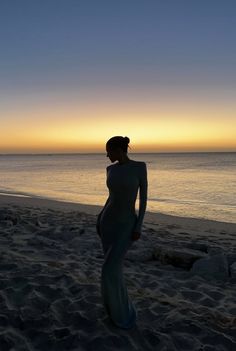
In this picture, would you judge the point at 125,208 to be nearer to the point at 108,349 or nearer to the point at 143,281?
the point at 108,349

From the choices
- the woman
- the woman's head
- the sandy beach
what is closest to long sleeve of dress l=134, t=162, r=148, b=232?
the woman

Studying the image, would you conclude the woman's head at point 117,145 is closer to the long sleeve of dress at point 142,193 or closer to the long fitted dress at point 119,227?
the long fitted dress at point 119,227

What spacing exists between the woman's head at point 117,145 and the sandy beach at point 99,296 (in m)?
2.06

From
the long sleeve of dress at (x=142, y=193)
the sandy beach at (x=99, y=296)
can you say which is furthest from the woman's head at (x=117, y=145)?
the sandy beach at (x=99, y=296)

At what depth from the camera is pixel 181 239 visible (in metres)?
10.4

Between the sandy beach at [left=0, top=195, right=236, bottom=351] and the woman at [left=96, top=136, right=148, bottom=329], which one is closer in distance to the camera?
the sandy beach at [left=0, top=195, right=236, bottom=351]

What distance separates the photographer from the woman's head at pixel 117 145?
14.4 feet

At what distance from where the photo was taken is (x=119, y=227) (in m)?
4.39

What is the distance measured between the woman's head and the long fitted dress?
0.15 meters

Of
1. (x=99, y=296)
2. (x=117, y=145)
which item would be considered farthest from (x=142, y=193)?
(x=99, y=296)

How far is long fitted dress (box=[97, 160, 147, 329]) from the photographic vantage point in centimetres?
438

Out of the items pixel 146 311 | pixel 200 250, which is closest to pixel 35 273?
pixel 146 311

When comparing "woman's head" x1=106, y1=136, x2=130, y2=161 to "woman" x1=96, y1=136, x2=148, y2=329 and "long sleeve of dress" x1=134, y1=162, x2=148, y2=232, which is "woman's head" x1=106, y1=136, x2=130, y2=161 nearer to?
"woman" x1=96, y1=136, x2=148, y2=329

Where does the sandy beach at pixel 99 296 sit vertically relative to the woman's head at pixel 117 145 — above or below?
below
